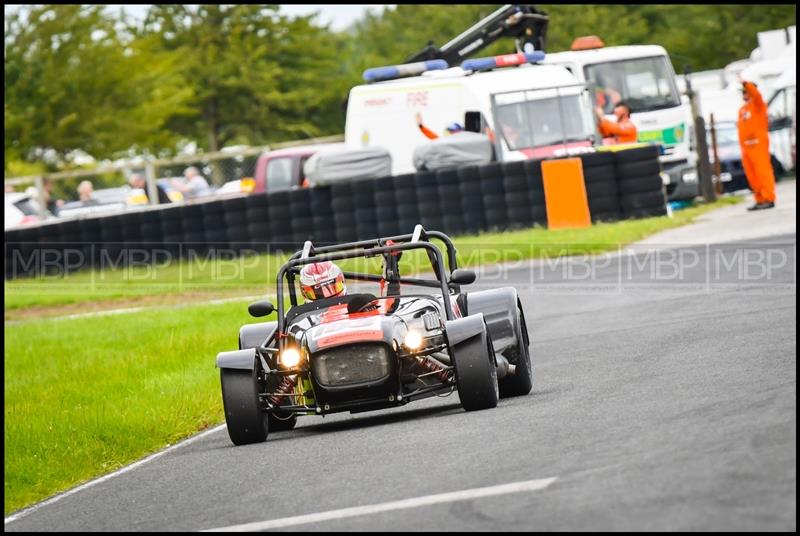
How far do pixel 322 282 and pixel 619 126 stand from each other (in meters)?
17.3

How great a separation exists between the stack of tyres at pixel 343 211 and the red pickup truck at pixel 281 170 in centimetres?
559

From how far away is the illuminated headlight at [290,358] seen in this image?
10.4m

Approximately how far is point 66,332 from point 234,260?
230 inches

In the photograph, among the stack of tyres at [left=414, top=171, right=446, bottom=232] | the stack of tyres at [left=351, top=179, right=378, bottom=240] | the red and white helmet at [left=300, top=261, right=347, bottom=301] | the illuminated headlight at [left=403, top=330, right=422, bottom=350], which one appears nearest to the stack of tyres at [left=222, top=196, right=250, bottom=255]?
the stack of tyres at [left=351, top=179, right=378, bottom=240]

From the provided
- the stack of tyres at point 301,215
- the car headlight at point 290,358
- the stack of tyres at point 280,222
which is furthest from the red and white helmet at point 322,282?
the stack of tyres at point 280,222

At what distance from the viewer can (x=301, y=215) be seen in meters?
Answer: 25.7

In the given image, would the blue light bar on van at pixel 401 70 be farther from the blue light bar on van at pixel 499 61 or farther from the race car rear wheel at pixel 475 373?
the race car rear wheel at pixel 475 373

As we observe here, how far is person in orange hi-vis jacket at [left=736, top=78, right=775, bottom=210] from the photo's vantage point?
25422 millimetres

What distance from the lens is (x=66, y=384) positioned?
15.0 meters

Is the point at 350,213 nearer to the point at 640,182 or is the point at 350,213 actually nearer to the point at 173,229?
the point at 173,229

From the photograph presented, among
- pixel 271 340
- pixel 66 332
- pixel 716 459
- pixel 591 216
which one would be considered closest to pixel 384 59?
pixel 591 216

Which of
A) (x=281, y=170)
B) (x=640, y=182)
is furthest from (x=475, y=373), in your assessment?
(x=281, y=170)

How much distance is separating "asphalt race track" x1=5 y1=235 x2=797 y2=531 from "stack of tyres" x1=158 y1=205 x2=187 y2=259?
13.6 meters

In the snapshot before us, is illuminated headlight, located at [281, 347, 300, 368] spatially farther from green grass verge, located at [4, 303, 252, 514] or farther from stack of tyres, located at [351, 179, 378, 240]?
stack of tyres, located at [351, 179, 378, 240]
